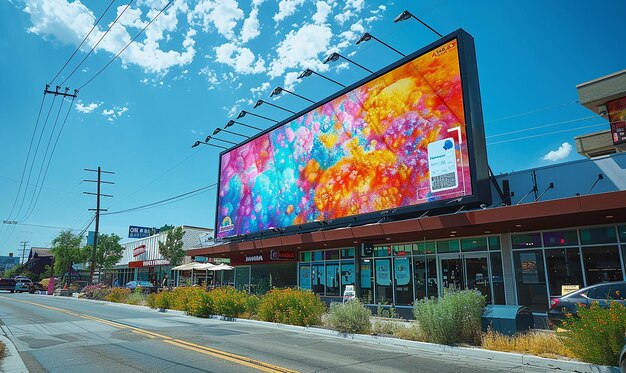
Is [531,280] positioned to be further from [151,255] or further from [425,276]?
[151,255]

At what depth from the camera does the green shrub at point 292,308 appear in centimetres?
1625

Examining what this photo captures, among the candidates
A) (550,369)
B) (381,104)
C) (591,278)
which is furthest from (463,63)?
(550,369)

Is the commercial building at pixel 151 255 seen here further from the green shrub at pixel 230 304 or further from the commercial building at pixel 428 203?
the green shrub at pixel 230 304

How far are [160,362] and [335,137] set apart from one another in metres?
17.1

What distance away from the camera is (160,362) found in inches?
355

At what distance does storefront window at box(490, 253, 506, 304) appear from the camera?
56.4 feet

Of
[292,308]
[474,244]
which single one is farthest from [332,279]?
[474,244]

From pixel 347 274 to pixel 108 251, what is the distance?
44492 millimetres

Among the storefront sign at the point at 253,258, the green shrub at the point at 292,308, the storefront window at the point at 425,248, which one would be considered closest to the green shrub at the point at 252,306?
the green shrub at the point at 292,308

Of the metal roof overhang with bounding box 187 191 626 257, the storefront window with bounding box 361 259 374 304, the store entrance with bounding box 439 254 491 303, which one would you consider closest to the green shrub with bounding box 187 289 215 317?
the metal roof overhang with bounding box 187 191 626 257

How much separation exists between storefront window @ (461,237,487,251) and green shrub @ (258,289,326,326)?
22.1ft

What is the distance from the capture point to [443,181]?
59.3 ft

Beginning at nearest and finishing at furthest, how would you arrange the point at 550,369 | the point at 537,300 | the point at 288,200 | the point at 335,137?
the point at 550,369
the point at 537,300
the point at 335,137
the point at 288,200

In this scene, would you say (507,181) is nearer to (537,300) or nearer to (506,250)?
(506,250)
